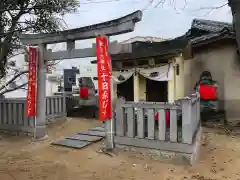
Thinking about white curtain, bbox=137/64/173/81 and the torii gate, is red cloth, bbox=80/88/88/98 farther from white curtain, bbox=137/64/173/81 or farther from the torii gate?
the torii gate

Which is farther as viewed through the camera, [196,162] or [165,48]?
[165,48]

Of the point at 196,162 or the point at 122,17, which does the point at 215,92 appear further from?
the point at 122,17

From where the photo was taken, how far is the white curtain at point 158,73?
1142cm

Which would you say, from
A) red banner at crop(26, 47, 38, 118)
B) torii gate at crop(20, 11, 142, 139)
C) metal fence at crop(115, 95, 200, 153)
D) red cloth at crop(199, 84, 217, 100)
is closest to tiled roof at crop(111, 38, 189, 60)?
red cloth at crop(199, 84, 217, 100)

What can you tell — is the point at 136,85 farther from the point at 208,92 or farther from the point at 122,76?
the point at 208,92

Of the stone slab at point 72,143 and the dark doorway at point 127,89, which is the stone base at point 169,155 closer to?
the stone slab at point 72,143

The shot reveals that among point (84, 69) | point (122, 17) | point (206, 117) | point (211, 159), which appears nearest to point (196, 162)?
point (211, 159)

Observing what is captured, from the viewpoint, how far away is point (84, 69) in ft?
71.7

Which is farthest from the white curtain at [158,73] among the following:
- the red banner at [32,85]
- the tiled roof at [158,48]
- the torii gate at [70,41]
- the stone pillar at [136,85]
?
the red banner at [32,85]

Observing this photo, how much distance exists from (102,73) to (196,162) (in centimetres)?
322

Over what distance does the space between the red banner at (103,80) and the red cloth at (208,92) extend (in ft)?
16.9

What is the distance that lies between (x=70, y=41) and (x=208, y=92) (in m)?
5.91

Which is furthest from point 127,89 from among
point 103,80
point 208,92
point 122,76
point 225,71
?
point 103,80

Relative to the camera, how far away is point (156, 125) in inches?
249
